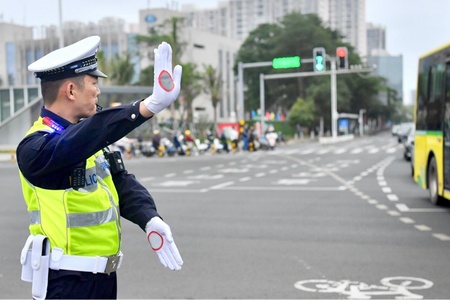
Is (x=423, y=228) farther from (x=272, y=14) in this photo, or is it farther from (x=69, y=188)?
(x=272, y=14)

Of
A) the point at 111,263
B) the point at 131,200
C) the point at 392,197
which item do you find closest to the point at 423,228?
the point at 392,197

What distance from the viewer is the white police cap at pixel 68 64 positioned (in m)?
2.68

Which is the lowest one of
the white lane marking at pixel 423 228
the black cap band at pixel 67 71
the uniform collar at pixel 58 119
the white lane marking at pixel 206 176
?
the white lane marking at pixel 206 176

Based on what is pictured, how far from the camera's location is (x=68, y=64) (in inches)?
106

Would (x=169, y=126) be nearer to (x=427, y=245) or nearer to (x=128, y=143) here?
(x=128, y=143)

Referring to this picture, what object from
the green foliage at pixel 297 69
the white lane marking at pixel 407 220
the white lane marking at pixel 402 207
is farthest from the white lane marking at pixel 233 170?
the green foliage at pixel 297 69

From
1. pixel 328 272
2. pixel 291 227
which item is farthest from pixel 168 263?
pixel 291 227

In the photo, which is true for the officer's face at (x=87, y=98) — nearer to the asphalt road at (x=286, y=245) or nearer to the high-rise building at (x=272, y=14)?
the asphalt road at (x=286, y=245)

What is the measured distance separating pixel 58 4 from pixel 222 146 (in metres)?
11.7

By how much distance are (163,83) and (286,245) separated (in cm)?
604

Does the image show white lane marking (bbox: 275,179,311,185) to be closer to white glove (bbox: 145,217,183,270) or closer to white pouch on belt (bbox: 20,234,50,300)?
white glove (bbox: 145,217,183,270)

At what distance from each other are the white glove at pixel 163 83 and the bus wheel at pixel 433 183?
1056cm

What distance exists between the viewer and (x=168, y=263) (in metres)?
2.93

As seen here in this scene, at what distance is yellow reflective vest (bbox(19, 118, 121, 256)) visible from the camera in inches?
104
